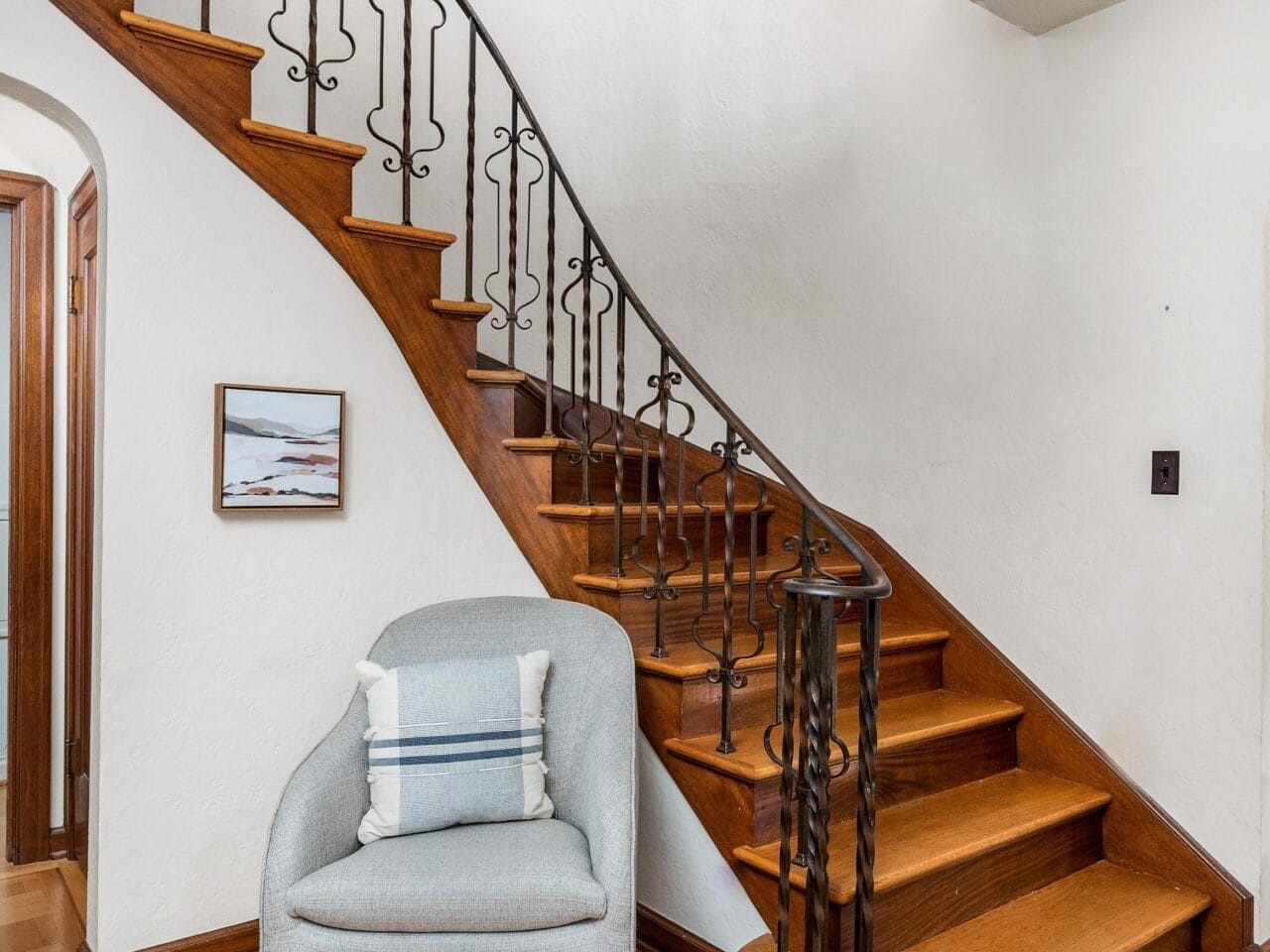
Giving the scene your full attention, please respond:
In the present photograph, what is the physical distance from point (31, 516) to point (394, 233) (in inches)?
63.5

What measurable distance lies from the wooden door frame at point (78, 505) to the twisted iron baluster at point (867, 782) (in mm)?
2278

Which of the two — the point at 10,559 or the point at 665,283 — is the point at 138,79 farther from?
the point at 665,283

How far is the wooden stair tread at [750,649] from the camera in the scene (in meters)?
2.34

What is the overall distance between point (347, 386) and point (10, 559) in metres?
1.46

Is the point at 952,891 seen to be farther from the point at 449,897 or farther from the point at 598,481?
the point at 598,481

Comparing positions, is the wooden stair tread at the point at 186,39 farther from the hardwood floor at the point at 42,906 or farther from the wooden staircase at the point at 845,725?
the hardwood floor at the point at 42,906

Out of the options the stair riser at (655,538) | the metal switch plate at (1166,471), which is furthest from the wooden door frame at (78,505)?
the metal switch plate at (1166,471)

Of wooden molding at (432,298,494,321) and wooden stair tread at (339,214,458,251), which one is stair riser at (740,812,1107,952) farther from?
wooden stair tread at (339,214,458,251)

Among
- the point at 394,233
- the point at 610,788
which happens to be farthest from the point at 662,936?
the point at 394,233

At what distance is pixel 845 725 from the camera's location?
2.50 m

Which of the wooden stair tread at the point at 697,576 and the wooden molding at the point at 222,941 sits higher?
the wooden stair tread at the point at 697,576

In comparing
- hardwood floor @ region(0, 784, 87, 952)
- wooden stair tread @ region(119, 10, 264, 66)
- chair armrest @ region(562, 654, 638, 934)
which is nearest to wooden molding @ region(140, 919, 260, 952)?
hardwood floor @ region(0, 784, 87, 952)

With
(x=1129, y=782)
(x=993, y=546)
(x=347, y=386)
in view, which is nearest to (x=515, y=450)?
(x=347, y=386)

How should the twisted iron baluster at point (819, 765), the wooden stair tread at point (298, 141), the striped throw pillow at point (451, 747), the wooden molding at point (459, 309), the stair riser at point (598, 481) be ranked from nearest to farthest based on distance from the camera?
the twisted iron baluster at point (819, 765) < the striped throw pillow at point (451, 747) < the wooden stair tread at point (298, 141) < the wooden molding at point (459, 309) < the stair riser at point (598, 481)
